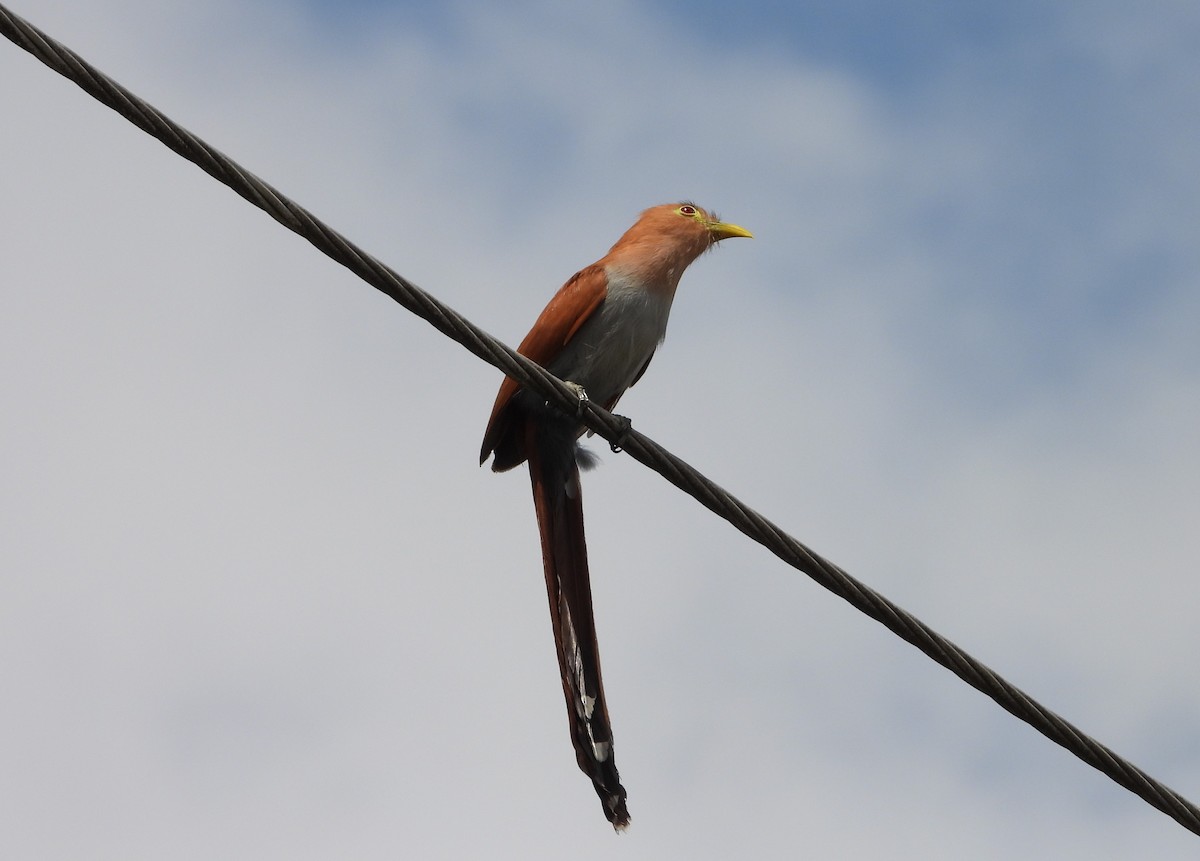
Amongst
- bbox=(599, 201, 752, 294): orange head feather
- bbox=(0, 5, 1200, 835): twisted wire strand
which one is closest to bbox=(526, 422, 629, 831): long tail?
bbox=(599, 201, 752, 294): orange head feather

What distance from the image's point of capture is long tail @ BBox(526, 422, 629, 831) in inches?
170

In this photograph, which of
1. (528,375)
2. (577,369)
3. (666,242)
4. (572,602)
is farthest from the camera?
(666,242)

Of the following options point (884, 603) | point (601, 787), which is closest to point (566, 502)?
point (601, 787)

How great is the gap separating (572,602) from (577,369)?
107cm

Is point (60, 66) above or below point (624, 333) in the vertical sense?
below

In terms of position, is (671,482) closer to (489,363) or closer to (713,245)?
(489,363)

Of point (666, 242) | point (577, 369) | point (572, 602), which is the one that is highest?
point (666, 242)

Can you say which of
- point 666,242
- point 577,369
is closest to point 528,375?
point 577,369

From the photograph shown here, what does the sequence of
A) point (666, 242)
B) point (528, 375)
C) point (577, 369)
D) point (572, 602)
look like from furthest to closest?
point (666, 242)
point (577, 369)
point (572, 602)
point (528, 375)

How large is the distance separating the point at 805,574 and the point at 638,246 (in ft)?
8.12

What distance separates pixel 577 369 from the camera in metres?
5.29

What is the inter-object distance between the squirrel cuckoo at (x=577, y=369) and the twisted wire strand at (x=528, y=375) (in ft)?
3.88

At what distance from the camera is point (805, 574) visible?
344 cm

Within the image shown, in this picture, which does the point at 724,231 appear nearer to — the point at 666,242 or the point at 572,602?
the point at 666,242
